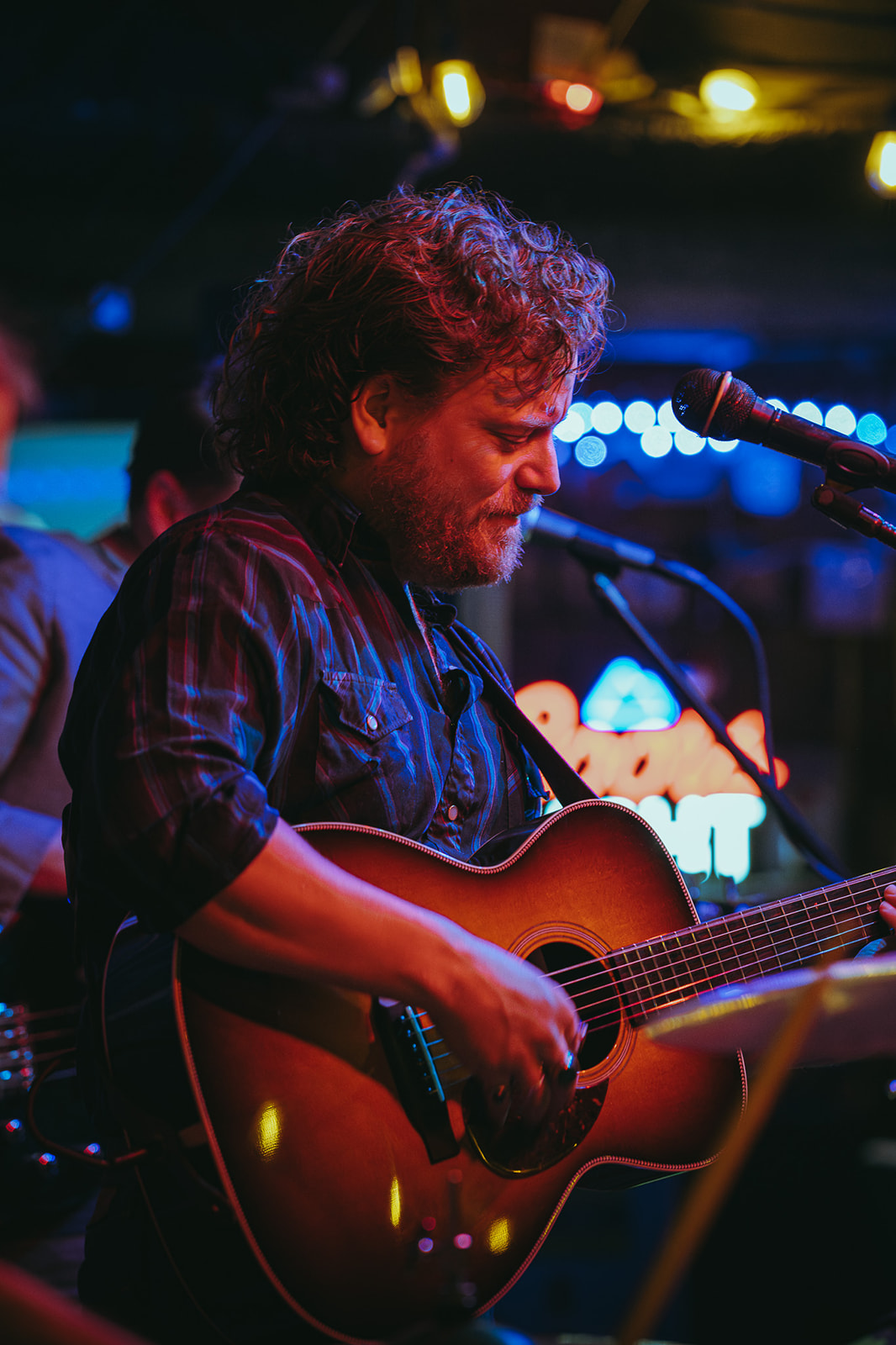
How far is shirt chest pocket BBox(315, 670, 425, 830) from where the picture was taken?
4.88ft

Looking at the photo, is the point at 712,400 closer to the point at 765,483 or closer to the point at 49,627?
the point at 49,627

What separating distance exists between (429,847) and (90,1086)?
57 cm

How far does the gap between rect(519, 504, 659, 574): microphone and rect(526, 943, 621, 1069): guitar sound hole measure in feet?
3.16

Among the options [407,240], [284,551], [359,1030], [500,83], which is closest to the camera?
[359,1030]

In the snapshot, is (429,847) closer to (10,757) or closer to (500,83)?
(10,757)

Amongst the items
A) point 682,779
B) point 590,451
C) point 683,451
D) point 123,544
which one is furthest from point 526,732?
point 683,451

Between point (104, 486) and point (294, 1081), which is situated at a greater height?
point (104, 486)

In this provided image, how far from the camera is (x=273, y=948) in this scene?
125 cm

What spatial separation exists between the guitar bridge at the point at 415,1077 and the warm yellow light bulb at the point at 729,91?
184 inches

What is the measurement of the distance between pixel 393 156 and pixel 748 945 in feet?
14.5

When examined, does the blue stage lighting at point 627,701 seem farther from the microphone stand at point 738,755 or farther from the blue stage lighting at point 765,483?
the microphone stand at point 738,755

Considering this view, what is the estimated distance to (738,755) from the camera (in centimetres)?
211

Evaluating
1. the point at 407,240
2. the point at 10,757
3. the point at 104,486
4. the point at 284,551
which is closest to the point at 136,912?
the point at 284,551

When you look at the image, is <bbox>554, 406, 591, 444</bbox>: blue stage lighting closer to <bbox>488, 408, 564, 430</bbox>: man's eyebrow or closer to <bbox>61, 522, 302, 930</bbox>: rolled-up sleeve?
<bbox>488, 408, 564, 430</bbox>: man's eyebrow
